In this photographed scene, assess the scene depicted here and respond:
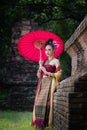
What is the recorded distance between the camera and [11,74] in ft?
43.3

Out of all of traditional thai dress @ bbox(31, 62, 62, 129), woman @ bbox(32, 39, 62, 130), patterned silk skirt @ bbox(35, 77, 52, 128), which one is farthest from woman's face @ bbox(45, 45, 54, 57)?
patterned silk skirt @ bbox(35, 77, 52, 128)

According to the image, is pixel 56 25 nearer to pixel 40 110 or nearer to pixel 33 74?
pixel 33 74

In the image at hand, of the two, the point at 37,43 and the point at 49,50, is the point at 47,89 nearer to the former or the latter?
the point at 49,50

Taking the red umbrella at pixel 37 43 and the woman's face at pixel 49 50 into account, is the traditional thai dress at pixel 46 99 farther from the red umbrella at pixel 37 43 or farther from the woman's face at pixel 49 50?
the red umbrella at pixel 37 43

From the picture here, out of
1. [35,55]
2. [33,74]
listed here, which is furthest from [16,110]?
[35,55]

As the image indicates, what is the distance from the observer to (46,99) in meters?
6.85

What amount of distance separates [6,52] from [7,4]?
1588mm

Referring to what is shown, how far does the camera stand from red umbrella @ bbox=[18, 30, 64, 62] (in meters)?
7.16

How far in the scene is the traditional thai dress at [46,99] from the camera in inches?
269

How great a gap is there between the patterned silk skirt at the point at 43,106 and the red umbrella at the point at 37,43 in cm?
58

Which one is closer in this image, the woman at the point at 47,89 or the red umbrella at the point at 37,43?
the woman at the point at 47,89

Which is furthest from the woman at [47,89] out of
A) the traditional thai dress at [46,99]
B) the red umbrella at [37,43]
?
the red umbrella at [37,43]

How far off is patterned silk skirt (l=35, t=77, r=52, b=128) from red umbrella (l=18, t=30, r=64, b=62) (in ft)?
1.92

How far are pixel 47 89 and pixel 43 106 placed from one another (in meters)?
0.29
